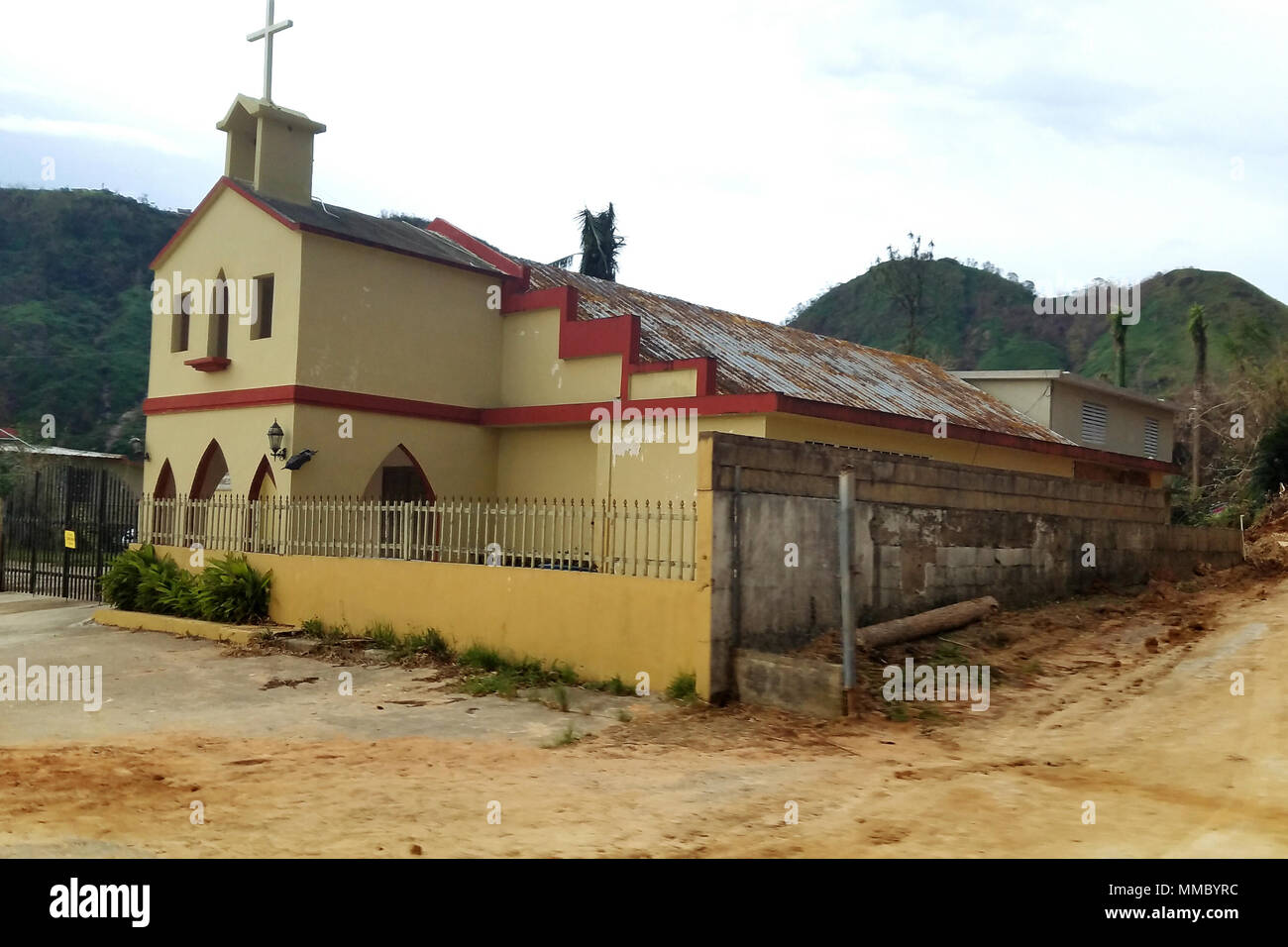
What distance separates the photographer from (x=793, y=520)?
10.3m

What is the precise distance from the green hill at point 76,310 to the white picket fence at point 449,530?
31.2m

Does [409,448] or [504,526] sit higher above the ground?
[409,448]

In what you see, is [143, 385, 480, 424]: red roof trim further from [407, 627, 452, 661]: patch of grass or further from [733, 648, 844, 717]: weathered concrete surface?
[733, 648, 844, 717]: weathered concrete surface

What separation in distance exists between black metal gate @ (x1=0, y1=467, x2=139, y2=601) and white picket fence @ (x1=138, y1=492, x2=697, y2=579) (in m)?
1.69

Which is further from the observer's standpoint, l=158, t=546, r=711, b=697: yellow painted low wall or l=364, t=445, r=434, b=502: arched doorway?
l=364, t=445, r=434, b=502: arched doorway

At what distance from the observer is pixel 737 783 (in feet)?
23.8

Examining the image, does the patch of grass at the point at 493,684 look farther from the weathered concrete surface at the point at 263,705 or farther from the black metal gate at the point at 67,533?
the black metal gate at the point at 67,533

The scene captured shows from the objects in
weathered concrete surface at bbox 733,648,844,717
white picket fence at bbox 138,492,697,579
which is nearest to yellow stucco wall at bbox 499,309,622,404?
white picket fence at bbox 138,492,697,579

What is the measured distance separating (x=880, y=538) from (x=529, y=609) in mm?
Result: 3617

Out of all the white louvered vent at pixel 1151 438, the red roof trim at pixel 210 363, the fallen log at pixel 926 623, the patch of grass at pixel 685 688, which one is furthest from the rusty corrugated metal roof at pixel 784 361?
the patch of grass at pixel 685 688

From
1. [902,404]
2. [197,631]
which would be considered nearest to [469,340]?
[197,631]

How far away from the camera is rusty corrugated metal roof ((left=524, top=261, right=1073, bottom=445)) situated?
57.1 ft

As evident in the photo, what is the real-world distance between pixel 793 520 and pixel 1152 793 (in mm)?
4223
